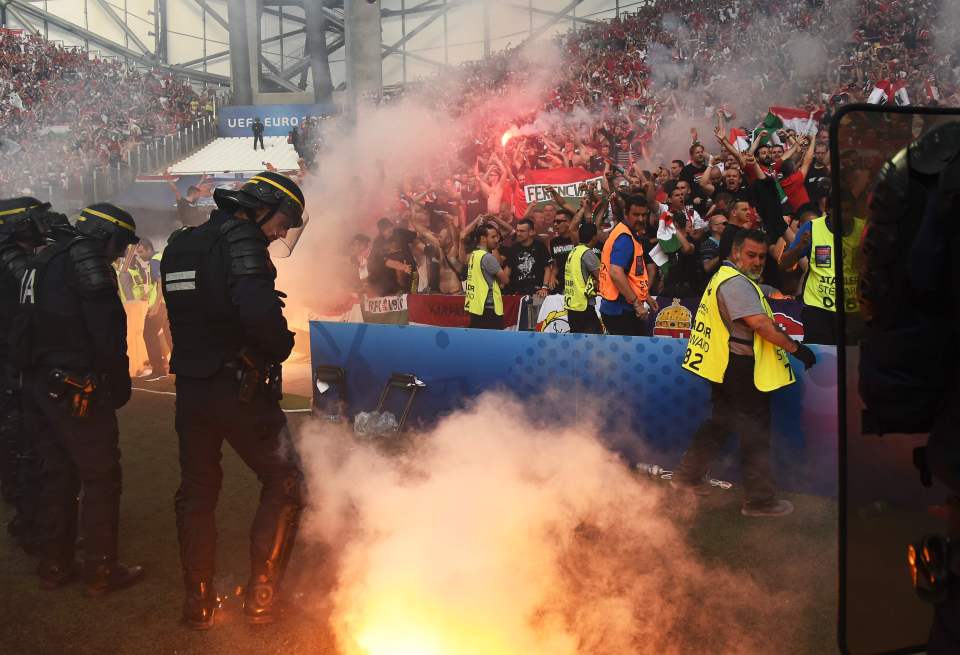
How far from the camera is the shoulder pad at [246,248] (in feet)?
10.6

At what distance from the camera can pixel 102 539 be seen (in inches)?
154

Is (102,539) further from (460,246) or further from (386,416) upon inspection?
(460,246)

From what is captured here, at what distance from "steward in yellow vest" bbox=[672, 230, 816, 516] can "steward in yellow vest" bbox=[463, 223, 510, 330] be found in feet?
11.8

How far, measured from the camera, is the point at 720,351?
4.97m

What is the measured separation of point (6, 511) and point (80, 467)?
2141 millimetres

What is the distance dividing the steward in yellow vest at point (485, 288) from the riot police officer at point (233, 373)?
4.94 metres

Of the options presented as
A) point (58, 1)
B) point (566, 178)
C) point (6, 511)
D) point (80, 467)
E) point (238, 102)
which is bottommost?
point (6, 511)

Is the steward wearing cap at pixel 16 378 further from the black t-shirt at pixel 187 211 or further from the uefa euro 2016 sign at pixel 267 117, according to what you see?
the uefa euro 2016 sign at pixel 267 117

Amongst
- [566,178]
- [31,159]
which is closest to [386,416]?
[566,178]

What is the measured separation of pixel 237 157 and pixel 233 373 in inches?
1012

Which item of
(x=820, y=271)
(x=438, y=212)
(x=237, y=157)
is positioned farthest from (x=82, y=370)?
(x=237, y=157)

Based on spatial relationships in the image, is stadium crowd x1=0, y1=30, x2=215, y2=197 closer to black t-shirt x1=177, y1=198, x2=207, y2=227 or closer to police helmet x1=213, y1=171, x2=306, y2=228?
black t-shirt x1=177, y1=198, x2=207, y2=227

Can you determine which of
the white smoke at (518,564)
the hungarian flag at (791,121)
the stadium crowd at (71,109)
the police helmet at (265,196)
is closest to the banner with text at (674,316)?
→ the white smoke at (518,564)

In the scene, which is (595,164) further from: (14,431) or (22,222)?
(14,431)
